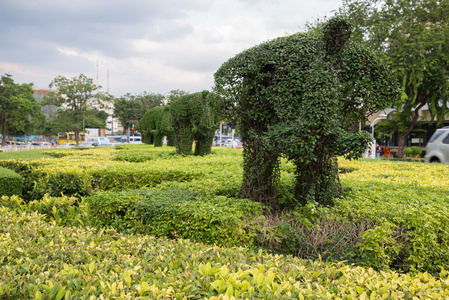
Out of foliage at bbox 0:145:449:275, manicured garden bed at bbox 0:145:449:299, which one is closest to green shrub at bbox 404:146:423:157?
manicured garden bed at bbox 0:145:449:299

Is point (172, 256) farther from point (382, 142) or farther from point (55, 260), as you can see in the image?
point (382, 142)

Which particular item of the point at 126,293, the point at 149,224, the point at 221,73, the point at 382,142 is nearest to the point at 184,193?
the point at 149,224

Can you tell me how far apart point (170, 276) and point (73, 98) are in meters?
38.8

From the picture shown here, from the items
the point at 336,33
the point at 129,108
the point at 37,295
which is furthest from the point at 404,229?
the point at 129,108

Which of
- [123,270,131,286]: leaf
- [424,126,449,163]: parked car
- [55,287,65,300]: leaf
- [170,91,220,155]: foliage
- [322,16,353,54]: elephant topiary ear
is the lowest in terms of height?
[55,287,65,300]: leaf

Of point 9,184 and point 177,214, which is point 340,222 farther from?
point 9,184

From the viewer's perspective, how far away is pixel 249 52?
16.5ft

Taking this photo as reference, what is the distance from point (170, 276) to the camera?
254 cm

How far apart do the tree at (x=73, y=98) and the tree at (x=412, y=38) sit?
1098 inches

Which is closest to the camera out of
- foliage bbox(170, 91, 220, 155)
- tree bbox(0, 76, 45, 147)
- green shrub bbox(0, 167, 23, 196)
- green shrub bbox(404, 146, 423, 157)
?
green shrub bbox(0, 167, 23, 196)

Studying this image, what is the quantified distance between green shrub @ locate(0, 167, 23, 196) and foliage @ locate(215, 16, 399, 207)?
18.2ft

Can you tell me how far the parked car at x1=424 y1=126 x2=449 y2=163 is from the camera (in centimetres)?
1275

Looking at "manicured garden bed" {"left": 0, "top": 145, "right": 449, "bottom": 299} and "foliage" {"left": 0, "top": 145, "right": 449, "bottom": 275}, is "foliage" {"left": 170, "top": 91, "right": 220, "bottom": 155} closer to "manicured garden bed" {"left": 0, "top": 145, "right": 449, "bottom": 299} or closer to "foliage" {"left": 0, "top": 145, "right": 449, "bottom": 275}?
"manicured garden bed" {"left": 0, "top": 145, "right": 449, "bottom": 299}

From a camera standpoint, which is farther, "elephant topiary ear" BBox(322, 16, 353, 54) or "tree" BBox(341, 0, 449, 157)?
"tree" BBox(341, 0, 449, 157)
